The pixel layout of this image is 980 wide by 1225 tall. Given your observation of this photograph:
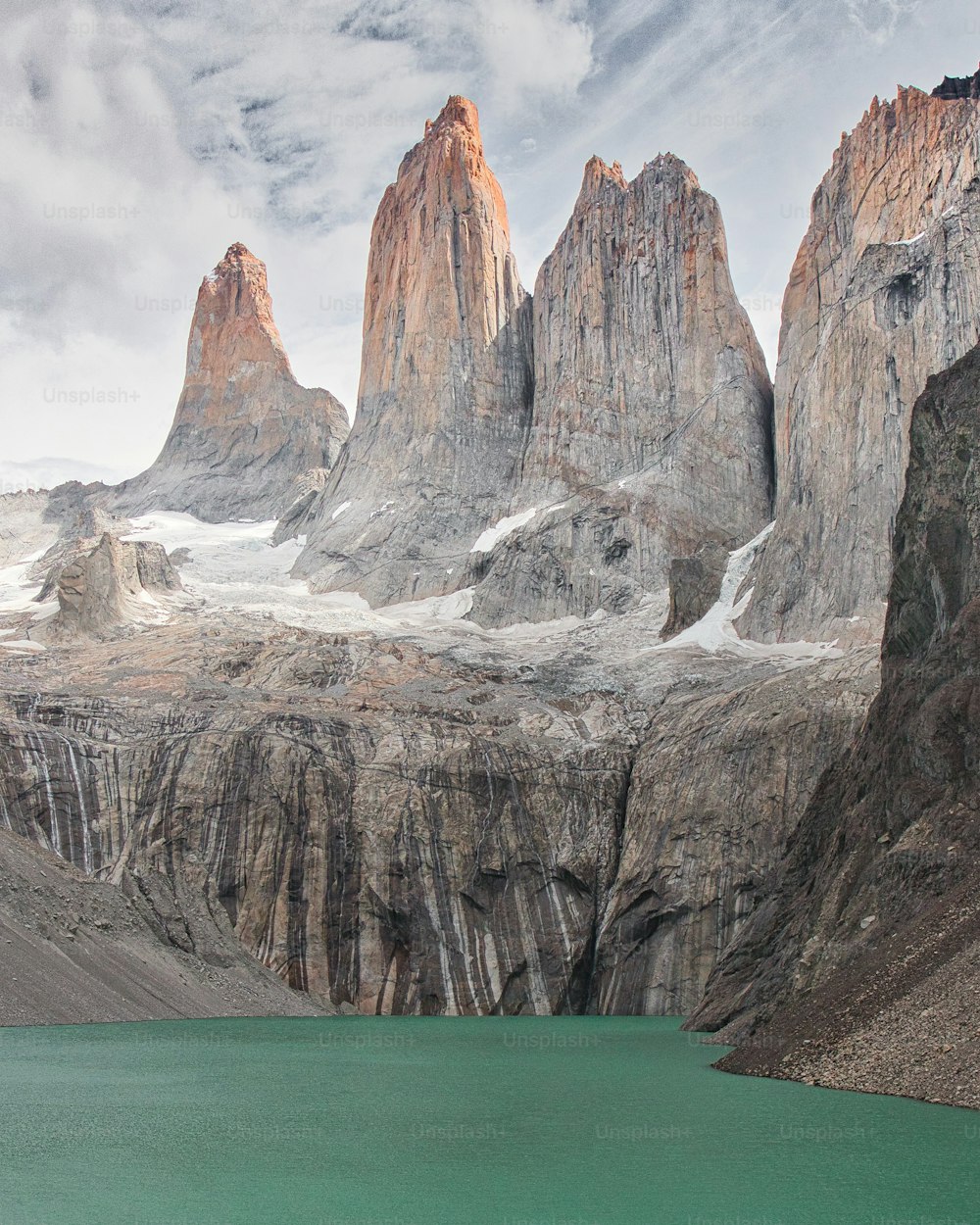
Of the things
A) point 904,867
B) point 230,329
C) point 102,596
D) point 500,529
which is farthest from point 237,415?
point 904,867

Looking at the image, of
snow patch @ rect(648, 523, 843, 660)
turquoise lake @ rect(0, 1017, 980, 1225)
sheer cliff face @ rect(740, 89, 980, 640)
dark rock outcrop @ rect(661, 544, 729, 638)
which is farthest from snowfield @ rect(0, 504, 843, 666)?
turquoise lake @ rect(0, 1017, 980, 1225)

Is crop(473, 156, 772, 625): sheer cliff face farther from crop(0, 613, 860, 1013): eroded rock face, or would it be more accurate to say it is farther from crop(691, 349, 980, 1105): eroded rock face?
crop(691, 349, 980, 1105): eroded rock face

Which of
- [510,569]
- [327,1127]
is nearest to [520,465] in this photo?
[510,569]

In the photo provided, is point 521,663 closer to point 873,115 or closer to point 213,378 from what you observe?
point 873,115

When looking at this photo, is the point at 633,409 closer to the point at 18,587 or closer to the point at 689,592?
the point at 689,592

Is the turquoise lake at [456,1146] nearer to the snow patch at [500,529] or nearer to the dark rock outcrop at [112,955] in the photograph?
the dark rock outcrop at [112,955]

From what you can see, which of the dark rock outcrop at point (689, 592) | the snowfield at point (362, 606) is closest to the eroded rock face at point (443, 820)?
the snowfield at point (362, 606)

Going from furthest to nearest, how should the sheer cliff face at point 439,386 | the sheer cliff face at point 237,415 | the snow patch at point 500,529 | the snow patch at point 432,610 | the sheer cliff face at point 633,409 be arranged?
the sheer cliff face at point 237,415, the sheer cliff face at point 439,386, the snow patch at point 500,529, the snow patch at point 432,610, the sheer cliff face at point 633,409
